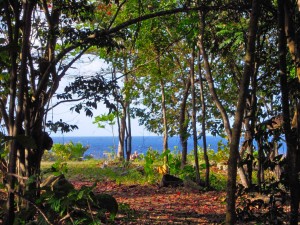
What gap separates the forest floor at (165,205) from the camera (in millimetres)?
6066

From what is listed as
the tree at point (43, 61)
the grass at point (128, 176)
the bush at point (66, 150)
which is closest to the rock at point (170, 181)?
the grass at point (128, 176)

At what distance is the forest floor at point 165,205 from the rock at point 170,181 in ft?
0.63

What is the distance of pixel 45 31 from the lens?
17.5 ft

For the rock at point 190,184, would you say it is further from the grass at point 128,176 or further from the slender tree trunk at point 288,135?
the slender tree trunk at point 288,135

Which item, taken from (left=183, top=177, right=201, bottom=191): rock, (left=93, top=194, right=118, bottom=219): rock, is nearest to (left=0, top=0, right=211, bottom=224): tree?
(left=93, top=194, right=118, bottom=219): rock

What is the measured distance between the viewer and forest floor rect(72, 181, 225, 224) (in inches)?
239

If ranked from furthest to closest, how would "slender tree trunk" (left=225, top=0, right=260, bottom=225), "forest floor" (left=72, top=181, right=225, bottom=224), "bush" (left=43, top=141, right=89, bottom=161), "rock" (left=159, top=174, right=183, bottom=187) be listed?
"bush" (left=43, top=141, right=89, bottom=161)
"rock" (left=159, top=174, right=183, bottom=187)
"forest floor" (left=72, top=181, right=225, bottom=224)
"slender tree trunk" (left=225, top=0, right=260, bottom=225)

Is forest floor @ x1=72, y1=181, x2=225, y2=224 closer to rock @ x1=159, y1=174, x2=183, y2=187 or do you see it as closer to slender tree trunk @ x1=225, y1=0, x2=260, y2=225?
rock @ x1=159, y1=174, x2=183, y2=187

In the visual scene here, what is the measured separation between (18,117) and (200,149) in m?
13.1

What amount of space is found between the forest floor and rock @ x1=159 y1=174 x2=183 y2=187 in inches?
7.5

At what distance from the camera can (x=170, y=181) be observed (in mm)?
9633

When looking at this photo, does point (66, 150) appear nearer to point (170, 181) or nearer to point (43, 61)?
point (170, 181)

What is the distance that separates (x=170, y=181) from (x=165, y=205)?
2353mm

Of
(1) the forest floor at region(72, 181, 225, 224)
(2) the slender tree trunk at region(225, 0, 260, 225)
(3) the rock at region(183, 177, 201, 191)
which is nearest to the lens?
(2) the slender tree trunk at region(225, 0, 260, 225)
